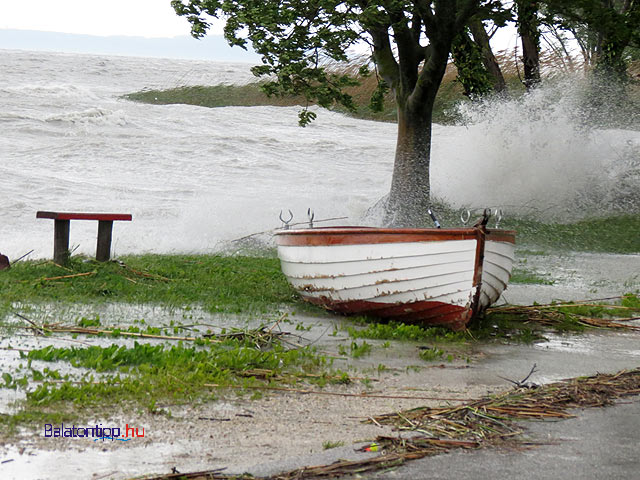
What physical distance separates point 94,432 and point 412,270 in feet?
16.5

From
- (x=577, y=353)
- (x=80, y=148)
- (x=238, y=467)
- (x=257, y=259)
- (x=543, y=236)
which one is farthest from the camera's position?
(x=80, y=148)

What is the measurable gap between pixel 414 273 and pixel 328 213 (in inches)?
622

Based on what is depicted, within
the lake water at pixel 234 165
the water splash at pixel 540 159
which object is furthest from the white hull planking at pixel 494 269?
the water splash at pixel 540 159

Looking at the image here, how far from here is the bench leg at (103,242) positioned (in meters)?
13.1

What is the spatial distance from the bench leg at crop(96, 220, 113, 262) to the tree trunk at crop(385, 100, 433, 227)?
1010 cm

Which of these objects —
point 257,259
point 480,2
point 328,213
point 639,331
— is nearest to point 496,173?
point 328,213

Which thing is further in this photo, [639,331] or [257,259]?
[257,259]

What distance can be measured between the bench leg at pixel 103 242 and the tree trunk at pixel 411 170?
1010 cm

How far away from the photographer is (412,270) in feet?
31.8

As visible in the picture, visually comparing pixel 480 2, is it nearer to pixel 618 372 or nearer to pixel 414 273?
pixel 414 273

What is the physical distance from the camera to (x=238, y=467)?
4812mm

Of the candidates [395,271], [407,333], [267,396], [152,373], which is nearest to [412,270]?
[395,271]

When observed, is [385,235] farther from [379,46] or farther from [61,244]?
[379,46]

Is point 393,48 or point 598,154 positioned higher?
point 393,48
